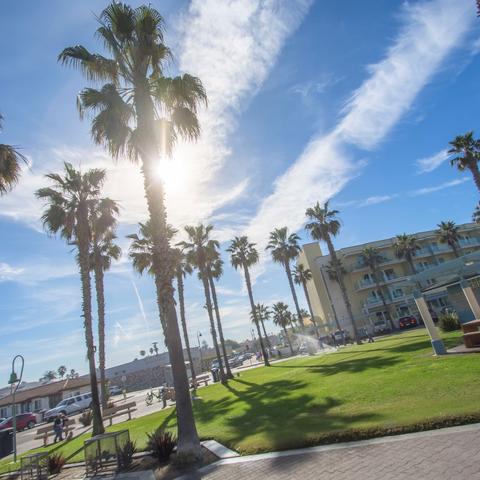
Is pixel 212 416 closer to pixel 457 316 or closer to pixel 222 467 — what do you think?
pixel 222 467

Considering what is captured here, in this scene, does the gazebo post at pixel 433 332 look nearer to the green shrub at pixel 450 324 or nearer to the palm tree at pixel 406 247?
the green shrub at pixel 450 324

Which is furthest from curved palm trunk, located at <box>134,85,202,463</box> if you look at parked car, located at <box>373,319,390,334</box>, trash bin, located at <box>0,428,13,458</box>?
parked car, located at <box>373,319,390,334</box>

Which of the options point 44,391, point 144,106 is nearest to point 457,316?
point 144,106

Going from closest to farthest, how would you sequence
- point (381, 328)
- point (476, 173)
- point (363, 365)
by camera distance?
point (363, 365), point (476, 173), point (381, 328)

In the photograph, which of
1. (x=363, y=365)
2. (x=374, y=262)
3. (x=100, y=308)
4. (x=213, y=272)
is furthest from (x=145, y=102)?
(x=374, y=262)

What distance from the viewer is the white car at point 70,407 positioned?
113 ft

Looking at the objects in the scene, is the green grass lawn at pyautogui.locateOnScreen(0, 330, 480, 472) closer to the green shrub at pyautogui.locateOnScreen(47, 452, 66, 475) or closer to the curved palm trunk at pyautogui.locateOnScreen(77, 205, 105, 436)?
the green shrub at pyautogui.locateOnScreen(47, 452, 66, 475)

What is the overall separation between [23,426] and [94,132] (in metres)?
35.9

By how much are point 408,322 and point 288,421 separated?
127ft

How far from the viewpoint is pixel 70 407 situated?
118 ft

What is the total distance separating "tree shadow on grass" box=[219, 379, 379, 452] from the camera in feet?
24.5

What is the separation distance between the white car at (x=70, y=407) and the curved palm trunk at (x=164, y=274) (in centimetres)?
3156

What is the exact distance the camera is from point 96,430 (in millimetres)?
16094

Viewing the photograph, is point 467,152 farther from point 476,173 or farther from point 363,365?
point 363,365
